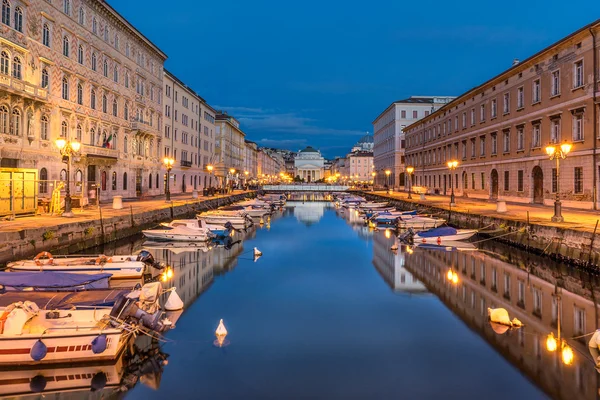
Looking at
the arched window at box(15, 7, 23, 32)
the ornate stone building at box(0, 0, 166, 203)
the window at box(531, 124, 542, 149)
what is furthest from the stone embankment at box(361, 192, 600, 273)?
the arched window at box(15, 7, 23, 32)

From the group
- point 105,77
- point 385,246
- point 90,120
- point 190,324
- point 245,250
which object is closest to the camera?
point 190,324

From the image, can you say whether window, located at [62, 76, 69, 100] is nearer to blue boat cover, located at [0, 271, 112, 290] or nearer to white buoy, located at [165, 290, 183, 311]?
blue boat cover, located at [0, 271, 112, 290]

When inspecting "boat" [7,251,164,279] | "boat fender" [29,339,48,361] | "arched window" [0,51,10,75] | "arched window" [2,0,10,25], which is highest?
"arched window" [2,0,10,25]

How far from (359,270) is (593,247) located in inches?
430

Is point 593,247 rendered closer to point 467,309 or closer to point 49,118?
point 467,309

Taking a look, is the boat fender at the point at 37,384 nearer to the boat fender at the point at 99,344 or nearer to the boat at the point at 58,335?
the boat at the point at 58,335

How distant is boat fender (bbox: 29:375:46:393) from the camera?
975 cm

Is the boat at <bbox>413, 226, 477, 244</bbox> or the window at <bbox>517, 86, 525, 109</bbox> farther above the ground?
the window at <bbox>517, 86, 525, 109</bbox>

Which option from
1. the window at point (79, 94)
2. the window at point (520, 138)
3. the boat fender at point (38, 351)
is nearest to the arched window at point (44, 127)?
the window at point (79, 94)

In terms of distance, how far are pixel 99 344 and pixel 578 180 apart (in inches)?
1423

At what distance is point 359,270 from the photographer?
25047mm

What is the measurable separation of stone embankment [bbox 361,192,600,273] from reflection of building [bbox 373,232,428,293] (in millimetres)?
6597

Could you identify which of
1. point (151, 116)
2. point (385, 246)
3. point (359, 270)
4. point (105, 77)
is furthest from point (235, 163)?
point (359, 270)

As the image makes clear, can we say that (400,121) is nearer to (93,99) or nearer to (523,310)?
(93,99)
